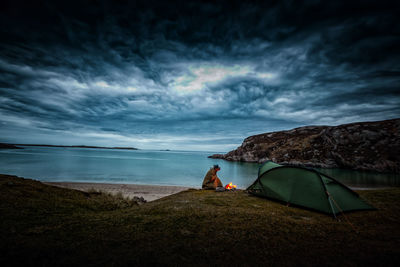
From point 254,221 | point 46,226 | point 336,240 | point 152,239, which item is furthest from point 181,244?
point 336,240

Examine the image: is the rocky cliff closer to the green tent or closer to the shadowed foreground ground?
the green tent

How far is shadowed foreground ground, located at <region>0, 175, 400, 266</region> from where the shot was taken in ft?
11.2

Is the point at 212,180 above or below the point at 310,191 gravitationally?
below

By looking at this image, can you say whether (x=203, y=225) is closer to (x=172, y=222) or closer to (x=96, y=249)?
(x=172, y=222)

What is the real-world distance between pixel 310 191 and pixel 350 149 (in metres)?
64.3

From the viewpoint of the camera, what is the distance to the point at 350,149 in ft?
179

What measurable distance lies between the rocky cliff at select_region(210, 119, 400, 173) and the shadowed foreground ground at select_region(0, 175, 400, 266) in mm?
58547

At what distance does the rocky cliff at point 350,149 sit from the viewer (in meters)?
46.8

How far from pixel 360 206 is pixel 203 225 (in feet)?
25.1

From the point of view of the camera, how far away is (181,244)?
13.4 ft

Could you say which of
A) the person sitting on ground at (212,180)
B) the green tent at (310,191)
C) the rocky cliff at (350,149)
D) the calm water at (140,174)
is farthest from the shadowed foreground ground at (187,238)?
the rocky cliff at (350,149)

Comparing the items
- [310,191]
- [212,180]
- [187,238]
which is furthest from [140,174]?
[187,238]

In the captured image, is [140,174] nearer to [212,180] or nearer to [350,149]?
[212,180]

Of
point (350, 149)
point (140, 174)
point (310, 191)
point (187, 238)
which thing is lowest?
point (140, 174)
